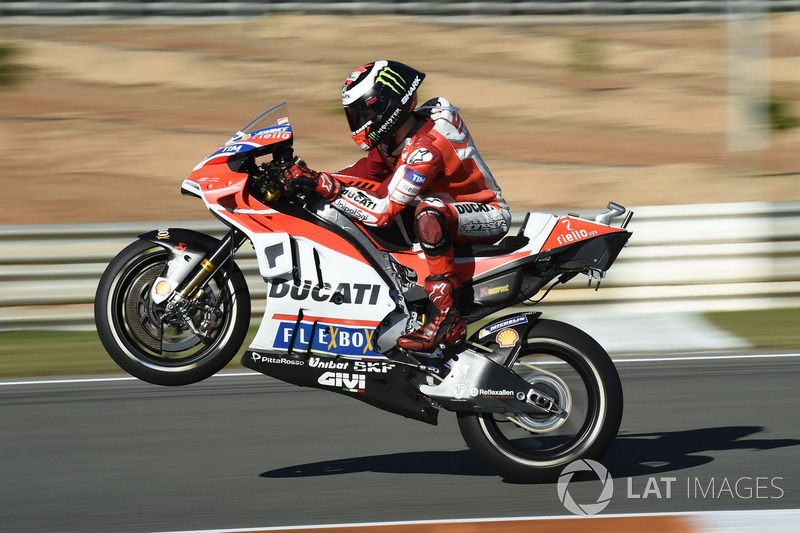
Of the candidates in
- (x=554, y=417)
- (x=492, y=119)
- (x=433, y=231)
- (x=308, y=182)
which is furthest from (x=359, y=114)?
(x=492, y=119)

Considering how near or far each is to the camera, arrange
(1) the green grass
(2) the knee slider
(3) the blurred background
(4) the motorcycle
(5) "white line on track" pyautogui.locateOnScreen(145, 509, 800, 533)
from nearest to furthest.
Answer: (5) "white line on track" pyautogui.locateOnScreen(145, 509, 800, 533)
(2) the knee slider
(4) the motorcycle
(1) the green grass
(3) the blurred background

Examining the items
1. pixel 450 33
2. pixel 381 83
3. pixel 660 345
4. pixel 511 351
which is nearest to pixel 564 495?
pixel 511 351

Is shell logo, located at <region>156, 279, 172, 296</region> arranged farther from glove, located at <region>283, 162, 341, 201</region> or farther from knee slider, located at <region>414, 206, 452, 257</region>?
knee slider, located at <region>414, 206, 452, 257</region>

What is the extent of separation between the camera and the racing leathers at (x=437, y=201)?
5145mm

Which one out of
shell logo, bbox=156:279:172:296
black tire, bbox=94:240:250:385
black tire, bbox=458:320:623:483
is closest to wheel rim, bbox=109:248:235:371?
black tire, bbox=94:240:250:385

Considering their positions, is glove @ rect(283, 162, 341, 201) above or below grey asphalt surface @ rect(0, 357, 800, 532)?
above

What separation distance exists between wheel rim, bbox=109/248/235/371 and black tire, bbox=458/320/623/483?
1.26m

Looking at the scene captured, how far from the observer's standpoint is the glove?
514 cm

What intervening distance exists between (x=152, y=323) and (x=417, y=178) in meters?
1.46

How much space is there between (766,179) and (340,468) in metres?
11.9

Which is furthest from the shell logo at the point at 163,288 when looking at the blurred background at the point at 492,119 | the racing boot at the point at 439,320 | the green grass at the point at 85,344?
the blurred background at the point at 492,119

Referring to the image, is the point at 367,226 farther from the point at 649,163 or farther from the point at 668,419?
the point at 649,163

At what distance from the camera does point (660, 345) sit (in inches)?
335

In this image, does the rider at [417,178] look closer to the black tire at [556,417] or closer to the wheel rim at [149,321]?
the black tire at [556,417]
